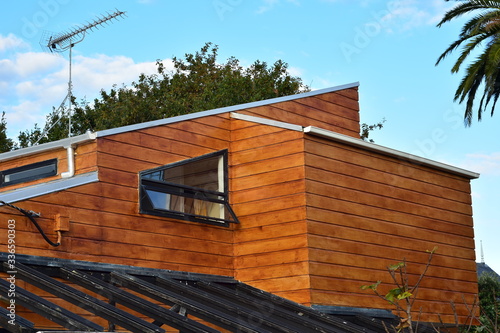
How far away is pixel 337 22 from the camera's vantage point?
909 centimetres

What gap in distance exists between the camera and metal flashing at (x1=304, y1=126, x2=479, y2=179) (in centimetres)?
976

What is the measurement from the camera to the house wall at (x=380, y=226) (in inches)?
377

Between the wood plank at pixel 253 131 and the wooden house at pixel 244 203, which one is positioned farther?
the wood plank at pixel 253 131

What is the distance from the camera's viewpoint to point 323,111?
1215 cm

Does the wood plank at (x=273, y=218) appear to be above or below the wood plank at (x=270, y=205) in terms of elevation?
below

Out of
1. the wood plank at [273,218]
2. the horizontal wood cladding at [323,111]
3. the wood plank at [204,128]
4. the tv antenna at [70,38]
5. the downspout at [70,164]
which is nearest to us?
the downspout at [70,164]

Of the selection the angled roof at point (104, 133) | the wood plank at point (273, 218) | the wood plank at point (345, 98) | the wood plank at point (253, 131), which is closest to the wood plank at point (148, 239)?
the wood plank at point (273, 218)

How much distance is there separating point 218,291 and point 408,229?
11.0 feet

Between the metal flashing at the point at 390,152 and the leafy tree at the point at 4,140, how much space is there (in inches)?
654

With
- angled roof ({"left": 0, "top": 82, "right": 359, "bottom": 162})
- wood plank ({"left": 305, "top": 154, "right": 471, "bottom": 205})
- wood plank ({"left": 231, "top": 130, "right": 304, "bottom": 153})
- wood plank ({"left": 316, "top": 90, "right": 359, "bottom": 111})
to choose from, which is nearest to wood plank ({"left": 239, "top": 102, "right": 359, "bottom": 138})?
angled roof ({"left": 0, "top": 82, "right": 359, "bottom": 162})

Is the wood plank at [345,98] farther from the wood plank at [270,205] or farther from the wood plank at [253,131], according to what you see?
the wood plank at [270,205]

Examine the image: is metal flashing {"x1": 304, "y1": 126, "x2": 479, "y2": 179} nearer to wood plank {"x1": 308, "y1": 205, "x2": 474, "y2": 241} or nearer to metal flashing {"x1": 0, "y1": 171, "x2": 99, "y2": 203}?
wood plank {"x1": 308, "y1": 205, "x2": 474, "y2": 241}

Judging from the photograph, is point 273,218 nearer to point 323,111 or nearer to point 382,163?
point 382,163

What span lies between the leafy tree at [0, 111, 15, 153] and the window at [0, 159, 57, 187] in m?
14.9
